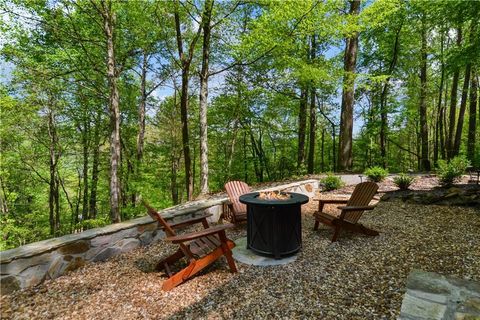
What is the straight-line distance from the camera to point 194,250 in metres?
2.58

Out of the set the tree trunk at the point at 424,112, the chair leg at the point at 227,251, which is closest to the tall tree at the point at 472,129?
the tree trunk at the point at 424,112

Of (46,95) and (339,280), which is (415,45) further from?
(46,95)

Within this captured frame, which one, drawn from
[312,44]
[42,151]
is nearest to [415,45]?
[312,44]

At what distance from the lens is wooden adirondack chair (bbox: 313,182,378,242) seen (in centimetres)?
321

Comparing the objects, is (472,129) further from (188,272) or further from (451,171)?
(188,272)

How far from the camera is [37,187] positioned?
1187 cm

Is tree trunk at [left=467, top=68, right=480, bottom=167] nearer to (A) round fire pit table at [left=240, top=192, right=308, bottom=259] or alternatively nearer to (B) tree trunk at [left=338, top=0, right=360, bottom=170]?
(B) tree trunk at [left=338, top=0, right=360, bottom=170]

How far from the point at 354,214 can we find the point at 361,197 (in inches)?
12.8

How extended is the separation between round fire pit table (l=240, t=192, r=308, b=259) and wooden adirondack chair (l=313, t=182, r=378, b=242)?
0.65 metres

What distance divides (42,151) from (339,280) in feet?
37.6

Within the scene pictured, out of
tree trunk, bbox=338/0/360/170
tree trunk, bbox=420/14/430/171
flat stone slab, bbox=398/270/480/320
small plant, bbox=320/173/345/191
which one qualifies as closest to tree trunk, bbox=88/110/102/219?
small plant, bbox=320/173/345/191

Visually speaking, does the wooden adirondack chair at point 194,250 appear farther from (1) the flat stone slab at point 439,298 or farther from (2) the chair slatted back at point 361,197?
(2) the chair slatted back at point 361,197

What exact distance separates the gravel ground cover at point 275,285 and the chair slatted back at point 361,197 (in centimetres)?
31

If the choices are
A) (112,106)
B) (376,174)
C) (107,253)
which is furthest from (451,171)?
(112,106)
